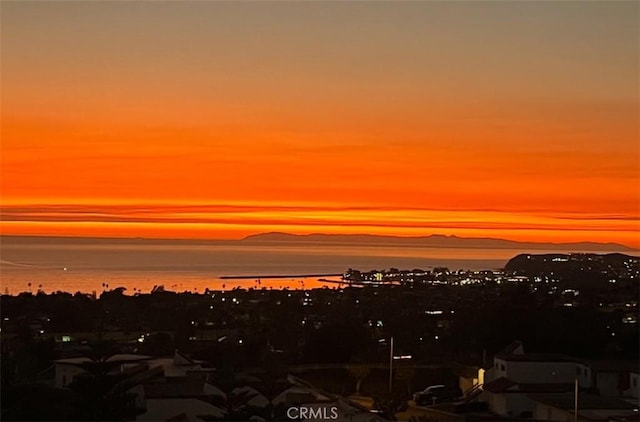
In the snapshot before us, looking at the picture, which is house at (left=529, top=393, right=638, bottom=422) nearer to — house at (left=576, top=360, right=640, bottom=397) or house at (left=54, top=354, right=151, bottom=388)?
house at (left=576, top=360, right=640, bottom=397)

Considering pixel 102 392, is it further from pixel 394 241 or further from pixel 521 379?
pixel 394 241

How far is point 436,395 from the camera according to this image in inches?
355

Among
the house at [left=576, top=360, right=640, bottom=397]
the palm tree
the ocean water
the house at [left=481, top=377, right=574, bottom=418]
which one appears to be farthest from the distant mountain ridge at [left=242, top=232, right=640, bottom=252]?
the palm tree

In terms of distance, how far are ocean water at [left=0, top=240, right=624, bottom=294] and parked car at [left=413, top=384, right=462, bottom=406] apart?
5280 mm

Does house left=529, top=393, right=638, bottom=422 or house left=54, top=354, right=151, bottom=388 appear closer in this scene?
house left=529, top=393, right=638, bottom=422

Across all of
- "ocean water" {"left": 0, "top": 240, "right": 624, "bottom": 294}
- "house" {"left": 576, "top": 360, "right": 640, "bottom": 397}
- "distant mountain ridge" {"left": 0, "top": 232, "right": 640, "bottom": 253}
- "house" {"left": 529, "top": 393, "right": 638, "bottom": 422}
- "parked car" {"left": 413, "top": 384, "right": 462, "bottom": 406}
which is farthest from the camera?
"ocean water" {"left": 0, "top": 240, "right": 624, "bottom": 294}

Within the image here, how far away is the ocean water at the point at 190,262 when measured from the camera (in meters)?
14.1

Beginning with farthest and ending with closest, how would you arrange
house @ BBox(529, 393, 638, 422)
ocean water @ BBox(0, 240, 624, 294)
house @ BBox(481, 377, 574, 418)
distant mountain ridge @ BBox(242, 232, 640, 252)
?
ocean water @ BBox(0, 240, 624, 294) → distant mountain ridge @ BBox(242, 232, 640, 252) → house @ BBox(481, 377, 574, 418) → house @ BBox(529, 393, 638, 422)

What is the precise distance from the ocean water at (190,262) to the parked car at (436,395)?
208 inches

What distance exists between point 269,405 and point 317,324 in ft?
19.8

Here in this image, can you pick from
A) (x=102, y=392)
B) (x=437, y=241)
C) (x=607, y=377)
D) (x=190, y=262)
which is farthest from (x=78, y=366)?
(x=190, y=262)

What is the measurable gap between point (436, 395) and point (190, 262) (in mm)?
19447

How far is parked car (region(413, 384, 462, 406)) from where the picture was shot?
8586mm

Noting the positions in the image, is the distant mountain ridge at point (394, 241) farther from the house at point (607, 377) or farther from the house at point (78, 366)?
the house at point (78, 366)
